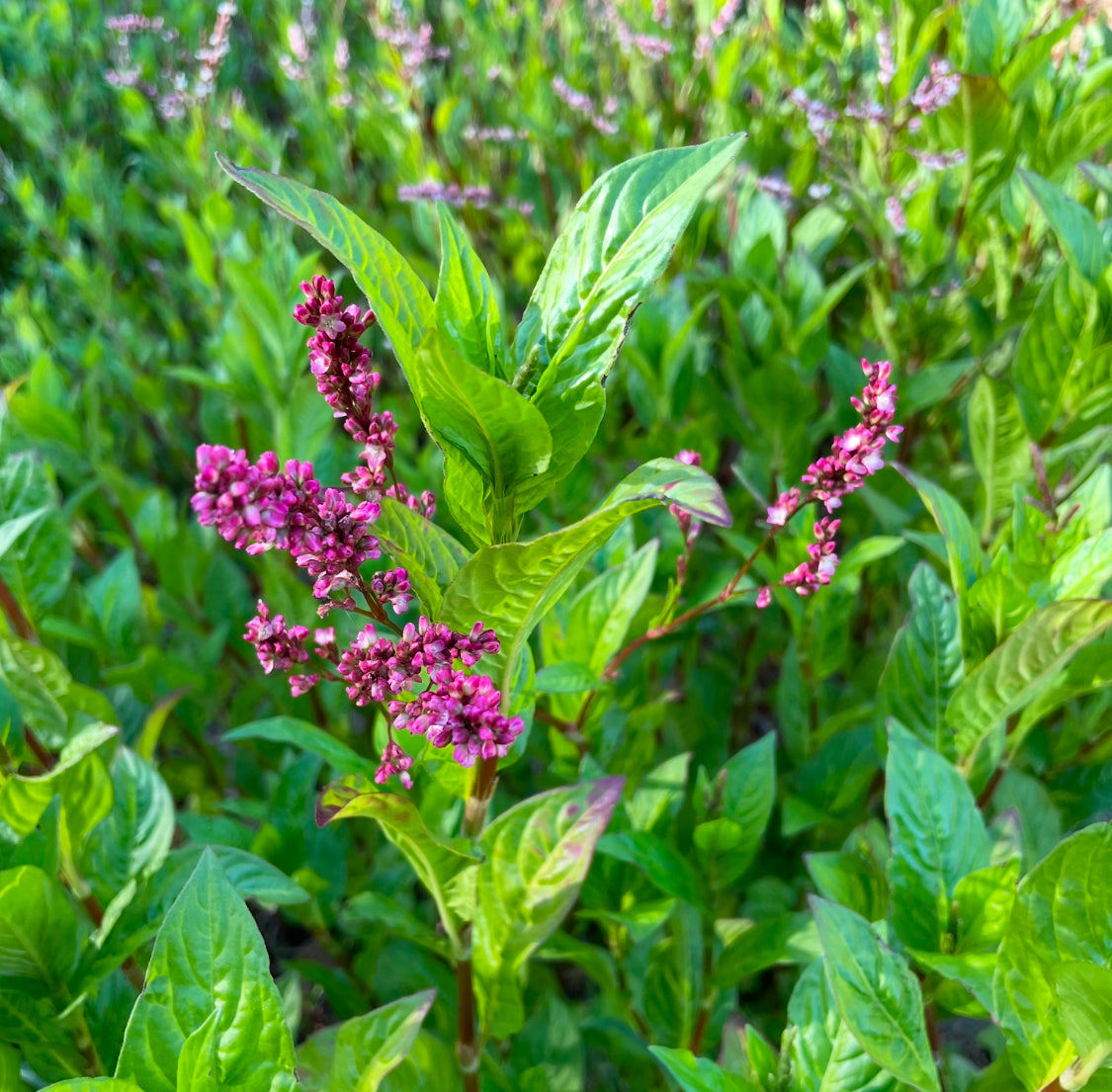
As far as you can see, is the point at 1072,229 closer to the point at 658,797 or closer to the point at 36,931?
the point at 658,797

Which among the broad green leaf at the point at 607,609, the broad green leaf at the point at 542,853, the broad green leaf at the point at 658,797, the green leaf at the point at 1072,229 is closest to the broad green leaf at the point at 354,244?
the broad green leaf at the point at 542,853

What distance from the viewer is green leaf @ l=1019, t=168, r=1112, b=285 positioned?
135 centimetres

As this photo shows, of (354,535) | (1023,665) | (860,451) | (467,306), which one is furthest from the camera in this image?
(1023,665)

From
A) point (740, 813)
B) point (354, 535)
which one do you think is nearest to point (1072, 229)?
point (740, 813)

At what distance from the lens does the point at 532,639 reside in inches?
71.1

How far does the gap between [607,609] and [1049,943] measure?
702 millimetres

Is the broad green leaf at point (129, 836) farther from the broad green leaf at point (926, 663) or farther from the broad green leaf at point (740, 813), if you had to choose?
the broad green leaf at point (926, 663)

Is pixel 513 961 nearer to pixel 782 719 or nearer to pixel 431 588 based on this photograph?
pixel 431 588

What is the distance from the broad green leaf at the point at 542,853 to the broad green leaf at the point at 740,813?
431 millimetres

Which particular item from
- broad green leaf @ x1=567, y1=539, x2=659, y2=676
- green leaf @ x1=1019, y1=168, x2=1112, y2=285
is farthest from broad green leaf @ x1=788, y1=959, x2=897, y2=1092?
green leaf @ x1=1019, y1=168, x2=1112, y2=285

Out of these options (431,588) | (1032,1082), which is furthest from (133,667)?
(1032,1082)

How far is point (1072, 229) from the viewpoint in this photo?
1369mm

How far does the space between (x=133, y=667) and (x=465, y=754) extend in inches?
48.8

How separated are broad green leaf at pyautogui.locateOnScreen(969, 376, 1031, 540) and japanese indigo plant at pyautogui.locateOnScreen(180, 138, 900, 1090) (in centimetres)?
71
